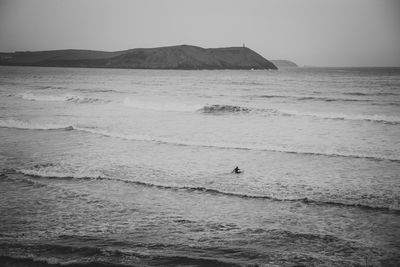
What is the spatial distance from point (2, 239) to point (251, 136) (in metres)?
11.4

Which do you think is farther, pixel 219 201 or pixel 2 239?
pixel 219 201

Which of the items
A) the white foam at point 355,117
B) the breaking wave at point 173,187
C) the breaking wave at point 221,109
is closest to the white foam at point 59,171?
the breaking wave at point 173,187

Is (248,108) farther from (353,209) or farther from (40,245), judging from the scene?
(40,245)

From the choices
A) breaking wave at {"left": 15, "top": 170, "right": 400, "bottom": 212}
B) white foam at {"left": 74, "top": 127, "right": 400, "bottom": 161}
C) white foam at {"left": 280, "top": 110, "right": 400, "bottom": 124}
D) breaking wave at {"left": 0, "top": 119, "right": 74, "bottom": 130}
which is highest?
white foam at {"left": 280, "top": 110, "right": 400, "bottom": 124}

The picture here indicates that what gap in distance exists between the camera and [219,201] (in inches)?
283

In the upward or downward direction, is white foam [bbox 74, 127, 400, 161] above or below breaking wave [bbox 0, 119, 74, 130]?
below

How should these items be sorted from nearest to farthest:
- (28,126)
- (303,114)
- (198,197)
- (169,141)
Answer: (198,197) → (169,141) → (28,126) → (303,114)

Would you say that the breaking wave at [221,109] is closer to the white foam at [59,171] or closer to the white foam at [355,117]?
the white foam at [355,117]

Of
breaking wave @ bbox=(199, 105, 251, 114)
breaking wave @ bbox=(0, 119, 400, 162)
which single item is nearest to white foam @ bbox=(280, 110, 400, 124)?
breaking wave @ bbox=(199, 105, 251, 114)

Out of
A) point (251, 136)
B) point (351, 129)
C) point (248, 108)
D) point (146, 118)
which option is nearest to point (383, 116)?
point (351, 129)

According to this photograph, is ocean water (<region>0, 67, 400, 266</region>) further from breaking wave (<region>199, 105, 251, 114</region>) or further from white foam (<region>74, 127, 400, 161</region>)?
breaking wave (<region>199, 105, 251, 114</region>)

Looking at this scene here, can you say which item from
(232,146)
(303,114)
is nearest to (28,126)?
(232,146)

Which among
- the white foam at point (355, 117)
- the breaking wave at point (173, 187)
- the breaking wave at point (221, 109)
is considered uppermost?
the breaking wave at point (221, 109)

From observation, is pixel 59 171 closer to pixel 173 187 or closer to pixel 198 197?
pixel 173 187
